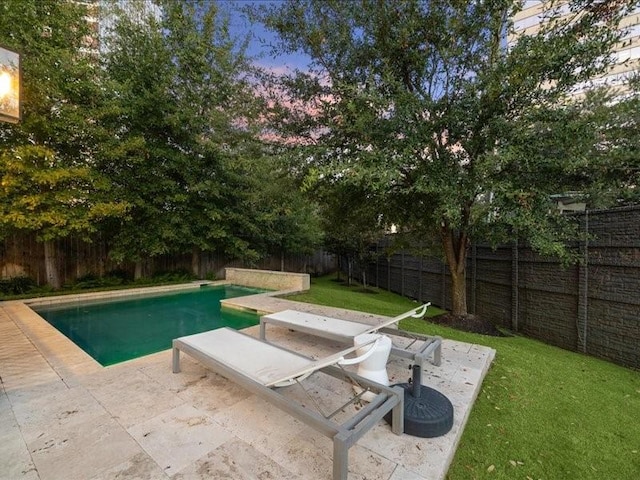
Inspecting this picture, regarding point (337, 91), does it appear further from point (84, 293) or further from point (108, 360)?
point (84, 293)

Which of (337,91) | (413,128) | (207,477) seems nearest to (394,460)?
(207,477)

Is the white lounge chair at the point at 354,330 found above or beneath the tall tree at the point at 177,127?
beneath

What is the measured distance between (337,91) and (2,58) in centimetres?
508

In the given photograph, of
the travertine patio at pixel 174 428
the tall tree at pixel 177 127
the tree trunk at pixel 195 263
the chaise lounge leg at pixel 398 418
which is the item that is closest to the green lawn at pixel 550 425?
the travertine patio at pixel 174 428

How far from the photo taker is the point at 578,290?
6.02 metres

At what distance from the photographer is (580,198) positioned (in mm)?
6703

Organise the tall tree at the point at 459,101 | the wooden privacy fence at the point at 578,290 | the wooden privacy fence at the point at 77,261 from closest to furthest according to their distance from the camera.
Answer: the tall tree at the point at 459,101
the wooden privacy fence at the point at 578,290
the wooden privacy fence at the point at 77,261

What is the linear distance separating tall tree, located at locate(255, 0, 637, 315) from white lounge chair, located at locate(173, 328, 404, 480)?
3.16 meters

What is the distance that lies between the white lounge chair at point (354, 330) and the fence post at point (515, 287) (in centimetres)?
447

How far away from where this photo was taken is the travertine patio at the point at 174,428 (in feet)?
7.00

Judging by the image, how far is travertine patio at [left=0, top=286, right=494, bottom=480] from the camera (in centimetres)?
213

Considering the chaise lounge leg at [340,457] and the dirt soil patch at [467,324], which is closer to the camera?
the chaise lounge leg at [340,457]

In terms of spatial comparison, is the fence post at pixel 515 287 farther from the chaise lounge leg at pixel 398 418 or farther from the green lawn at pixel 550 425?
the chaise lounge leg at pixel 398 418

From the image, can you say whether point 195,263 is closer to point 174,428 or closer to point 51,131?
point 51,131
